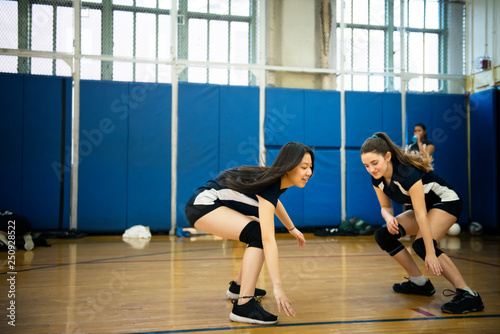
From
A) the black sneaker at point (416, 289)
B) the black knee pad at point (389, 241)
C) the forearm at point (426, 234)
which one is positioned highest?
the forearm at point (426, 234)

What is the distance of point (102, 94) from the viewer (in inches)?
272

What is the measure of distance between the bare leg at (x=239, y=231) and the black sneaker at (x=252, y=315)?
3cm

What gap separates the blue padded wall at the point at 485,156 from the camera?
745 cm

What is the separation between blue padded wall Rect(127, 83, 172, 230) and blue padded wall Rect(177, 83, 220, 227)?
20cm

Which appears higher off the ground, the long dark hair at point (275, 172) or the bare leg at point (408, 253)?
the long dark hair at point (275, 172)

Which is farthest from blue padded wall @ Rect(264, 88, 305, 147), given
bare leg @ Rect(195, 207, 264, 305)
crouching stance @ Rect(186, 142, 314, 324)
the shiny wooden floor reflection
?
bare leg @ Rect(195, 207, 264, 305)

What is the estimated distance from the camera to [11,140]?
261 inches

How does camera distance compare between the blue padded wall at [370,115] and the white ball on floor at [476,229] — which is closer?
the white ball on floor at [476,229]

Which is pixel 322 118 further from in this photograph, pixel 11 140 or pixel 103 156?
pixel 11 140

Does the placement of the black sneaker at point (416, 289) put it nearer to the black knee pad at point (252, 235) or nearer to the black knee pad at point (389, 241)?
the black knee pad at point (389, 241)

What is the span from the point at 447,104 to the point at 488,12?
5.69 feet

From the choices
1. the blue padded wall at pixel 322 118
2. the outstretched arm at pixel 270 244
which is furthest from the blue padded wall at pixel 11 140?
the outstretched arm at pixel 270 244

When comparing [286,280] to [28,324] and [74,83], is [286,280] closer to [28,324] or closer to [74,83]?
[28,324]

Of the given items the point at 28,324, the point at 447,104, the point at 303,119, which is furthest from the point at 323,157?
the point at 28,324
